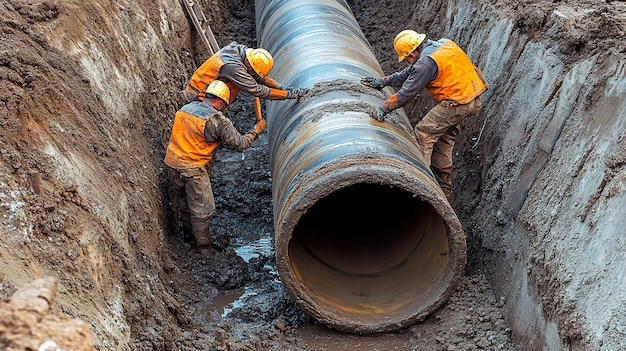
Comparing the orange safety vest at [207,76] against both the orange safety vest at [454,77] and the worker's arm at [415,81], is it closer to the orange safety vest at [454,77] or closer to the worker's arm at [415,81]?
the worker's arm at [415,81]

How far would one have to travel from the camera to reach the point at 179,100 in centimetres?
788

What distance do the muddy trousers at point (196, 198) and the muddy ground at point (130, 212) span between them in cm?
14

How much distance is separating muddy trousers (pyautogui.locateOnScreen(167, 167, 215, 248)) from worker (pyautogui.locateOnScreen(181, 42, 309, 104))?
2.51 feet

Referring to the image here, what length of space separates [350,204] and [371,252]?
1.01 metres

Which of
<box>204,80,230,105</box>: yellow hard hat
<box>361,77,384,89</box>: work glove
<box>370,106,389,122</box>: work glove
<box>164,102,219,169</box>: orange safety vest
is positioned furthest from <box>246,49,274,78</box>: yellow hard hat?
<box>370,106,389,122</box>: work glove

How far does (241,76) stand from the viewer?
20.9 ft

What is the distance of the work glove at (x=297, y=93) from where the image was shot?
6199 millimetres

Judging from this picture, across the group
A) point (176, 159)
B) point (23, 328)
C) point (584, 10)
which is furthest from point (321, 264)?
Answer: point (23, 328)

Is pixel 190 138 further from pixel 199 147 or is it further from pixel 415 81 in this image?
pixel 415 81

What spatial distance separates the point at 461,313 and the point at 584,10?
2.87 meters

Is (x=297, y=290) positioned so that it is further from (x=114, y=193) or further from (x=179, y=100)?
(x=179, y=100)

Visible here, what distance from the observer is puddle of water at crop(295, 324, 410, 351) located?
5395 millimetres

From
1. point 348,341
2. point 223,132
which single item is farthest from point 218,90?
point 348,341

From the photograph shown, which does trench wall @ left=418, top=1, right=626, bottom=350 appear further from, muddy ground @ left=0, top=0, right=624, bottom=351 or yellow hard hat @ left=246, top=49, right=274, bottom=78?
yellow hard hat @ left=246, top=49, right=274, bottom=78
